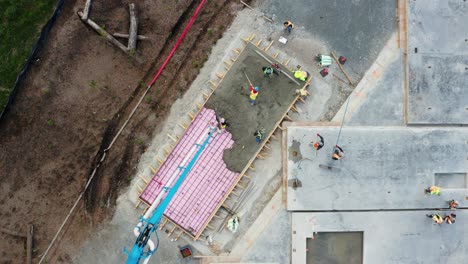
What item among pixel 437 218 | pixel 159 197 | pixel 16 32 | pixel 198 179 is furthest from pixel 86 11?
pixel 437 218

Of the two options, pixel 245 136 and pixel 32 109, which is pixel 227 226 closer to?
pixel 245 136

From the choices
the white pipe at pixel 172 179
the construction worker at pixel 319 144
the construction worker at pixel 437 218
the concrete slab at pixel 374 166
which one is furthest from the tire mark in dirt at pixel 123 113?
the construction worker at pixel 437 218

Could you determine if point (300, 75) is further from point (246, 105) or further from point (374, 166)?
point (374, 166)

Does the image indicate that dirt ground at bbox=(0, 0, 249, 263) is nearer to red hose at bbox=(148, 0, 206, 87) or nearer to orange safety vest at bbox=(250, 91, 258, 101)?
red hose at bbox=(148, 0, 206, 87)

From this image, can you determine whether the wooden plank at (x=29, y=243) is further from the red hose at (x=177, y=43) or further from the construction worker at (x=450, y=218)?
the construction worker at (x=450, y=218)

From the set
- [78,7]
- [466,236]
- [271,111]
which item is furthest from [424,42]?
[78,7]

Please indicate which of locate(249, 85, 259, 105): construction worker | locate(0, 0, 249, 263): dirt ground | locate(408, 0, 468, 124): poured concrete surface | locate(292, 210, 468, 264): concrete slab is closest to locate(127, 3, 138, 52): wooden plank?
locate(0, 0, 249, 263): dirt ground
